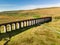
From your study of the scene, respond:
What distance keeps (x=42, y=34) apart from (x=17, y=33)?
417cm

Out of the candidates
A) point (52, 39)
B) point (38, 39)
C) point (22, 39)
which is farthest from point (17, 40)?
point (52, 39)

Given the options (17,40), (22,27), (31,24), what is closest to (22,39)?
(17,40)

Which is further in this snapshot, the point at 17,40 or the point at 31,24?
the point at 31,24

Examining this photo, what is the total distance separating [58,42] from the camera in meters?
31.6

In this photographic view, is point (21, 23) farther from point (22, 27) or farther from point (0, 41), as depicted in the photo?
point (0, 41)

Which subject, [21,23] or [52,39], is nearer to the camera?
[52,39]

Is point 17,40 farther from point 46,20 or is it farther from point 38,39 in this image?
point 46,20

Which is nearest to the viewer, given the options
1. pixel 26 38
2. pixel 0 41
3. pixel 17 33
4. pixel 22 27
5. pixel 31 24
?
pixel 0 41

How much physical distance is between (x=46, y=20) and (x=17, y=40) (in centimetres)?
3109

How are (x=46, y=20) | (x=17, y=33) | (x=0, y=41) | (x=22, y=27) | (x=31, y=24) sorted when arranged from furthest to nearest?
(x=46, y=20) < (x=31, y=24) < (x=22, y=27) < (x=17, y=33) < (x=0, y=41)

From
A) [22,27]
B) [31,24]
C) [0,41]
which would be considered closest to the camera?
[0,41]

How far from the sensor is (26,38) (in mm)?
32031

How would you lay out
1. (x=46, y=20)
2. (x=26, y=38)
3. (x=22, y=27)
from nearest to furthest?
(x=26, y=38) < (x=22, y=27) < (x=46, y=20)

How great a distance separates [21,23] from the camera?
130 ft
